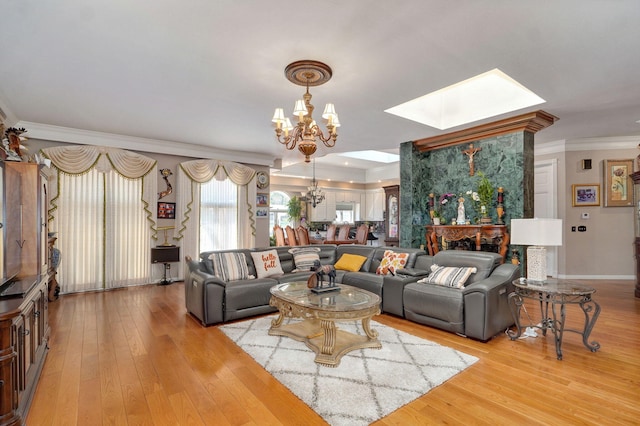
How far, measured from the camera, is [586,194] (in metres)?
6.55

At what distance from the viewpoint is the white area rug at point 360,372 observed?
217 centimetres

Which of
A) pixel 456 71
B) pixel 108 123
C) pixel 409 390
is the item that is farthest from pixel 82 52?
pixel 409 390

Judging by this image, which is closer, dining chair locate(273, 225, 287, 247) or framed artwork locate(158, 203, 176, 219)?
framed artwork locate(158, 203, 176, 219)

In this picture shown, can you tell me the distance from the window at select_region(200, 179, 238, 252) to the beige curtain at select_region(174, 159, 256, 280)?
0.34 feet

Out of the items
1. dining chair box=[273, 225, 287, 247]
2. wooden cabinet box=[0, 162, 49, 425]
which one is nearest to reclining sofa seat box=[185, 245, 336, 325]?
wooden cabinet box=[0, 162, 49, 425]

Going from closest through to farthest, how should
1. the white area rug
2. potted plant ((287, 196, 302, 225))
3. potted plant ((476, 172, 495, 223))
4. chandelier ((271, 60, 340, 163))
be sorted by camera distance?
the white area rug → chandelier ((271, 60, 340, 163)) → potted plant ((476, 172, 495, 223)) → potted plant ((287, 196, 302, 225))

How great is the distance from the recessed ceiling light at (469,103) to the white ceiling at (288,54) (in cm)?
25

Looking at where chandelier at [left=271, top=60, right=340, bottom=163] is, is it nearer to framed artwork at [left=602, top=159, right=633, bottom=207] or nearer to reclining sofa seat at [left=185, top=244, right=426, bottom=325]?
reclining sofa seat at [left=185, top=244, right=426, bottom=325]

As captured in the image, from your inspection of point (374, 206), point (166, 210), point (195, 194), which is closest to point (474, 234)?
point (195, 194)

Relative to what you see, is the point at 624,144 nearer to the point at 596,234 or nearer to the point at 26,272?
the point at 596,234

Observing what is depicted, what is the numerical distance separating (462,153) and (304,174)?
17.5ft

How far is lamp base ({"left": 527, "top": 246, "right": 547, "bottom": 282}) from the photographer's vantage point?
3281mm

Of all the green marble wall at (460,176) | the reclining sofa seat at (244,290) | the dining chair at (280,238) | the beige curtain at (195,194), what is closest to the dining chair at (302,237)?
the dining chair at (280,238)

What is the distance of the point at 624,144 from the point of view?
6.43 m
